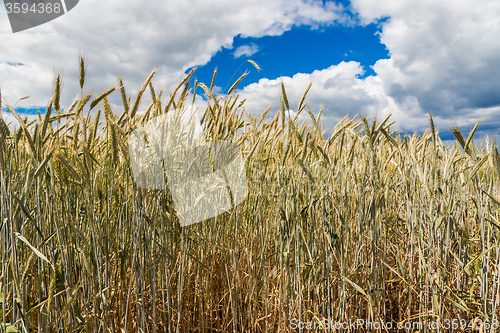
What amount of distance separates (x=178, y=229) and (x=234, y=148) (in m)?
0.44

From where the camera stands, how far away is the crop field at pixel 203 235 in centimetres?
106

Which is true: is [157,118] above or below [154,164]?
above

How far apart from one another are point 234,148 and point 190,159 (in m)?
0.30

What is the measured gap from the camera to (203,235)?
4.96 ft

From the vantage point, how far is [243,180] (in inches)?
64.0

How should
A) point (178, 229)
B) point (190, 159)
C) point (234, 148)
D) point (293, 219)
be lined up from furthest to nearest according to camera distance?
point (234, 148) → point (178, 229) → point (190, 159) → point (293, 219)

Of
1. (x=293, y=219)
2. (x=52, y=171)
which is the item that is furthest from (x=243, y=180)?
(x=52, y=171)

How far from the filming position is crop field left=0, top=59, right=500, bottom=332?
1059mm

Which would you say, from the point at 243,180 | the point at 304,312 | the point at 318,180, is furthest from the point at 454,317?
the point at 243,180

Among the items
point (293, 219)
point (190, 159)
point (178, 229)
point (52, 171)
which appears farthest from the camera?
point (178, 229)

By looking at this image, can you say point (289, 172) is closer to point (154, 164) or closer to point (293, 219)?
point (293, 219)

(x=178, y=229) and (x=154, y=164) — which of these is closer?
(x=154, y=164)

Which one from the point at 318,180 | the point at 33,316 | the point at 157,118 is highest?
the point at 157,118

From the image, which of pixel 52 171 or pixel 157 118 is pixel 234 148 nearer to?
pixel 157 118
